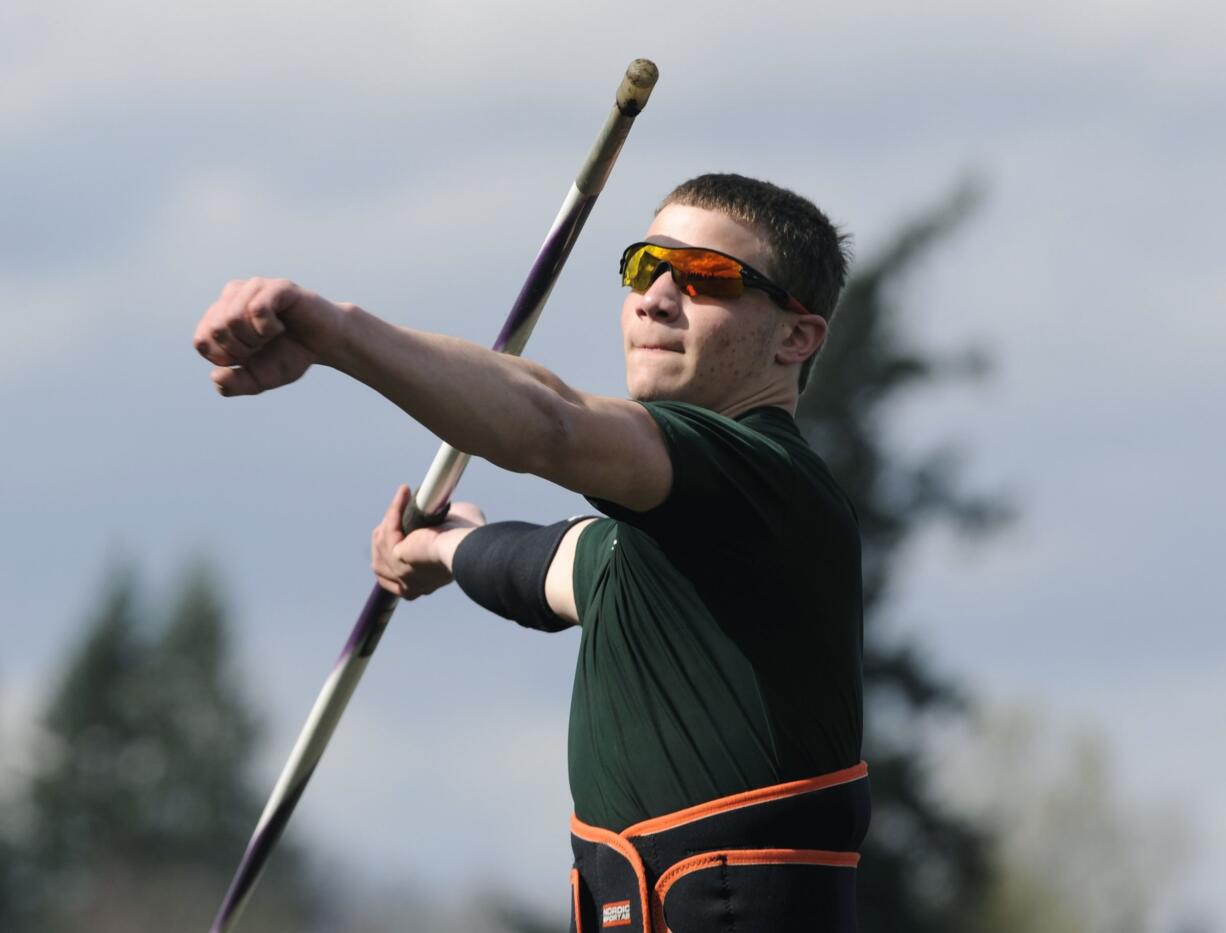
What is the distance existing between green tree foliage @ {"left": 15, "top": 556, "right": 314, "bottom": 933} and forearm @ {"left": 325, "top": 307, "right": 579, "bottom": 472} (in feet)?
124

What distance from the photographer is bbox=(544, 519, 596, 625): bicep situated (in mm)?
5656

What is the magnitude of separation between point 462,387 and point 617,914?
1437 mm

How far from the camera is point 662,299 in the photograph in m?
4.94

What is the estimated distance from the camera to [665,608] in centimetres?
470

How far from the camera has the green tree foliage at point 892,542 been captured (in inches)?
942

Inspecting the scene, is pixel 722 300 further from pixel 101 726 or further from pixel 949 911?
pixel 101 726

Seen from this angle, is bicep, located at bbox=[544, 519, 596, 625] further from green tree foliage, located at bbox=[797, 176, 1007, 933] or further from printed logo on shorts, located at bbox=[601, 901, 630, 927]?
green tree foliage, located at bbox=[797, 176, 1007, 933]

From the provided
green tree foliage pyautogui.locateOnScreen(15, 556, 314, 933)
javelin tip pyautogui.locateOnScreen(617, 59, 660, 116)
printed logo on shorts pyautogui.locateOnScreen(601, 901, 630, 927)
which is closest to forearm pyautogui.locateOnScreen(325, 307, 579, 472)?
printed logo on shorts pyautogui.locateOnScreen(601, 901, 630, 927)

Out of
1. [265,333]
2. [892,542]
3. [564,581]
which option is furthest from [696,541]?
[892,542]

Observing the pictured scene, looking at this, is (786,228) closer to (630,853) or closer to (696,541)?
(696,541)

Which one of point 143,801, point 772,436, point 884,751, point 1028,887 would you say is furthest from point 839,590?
point 143,801

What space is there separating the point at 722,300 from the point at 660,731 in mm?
1037

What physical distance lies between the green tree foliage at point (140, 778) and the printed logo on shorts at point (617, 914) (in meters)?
37.0

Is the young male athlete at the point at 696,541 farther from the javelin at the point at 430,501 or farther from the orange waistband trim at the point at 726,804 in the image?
the javelin at the point at 430,501
